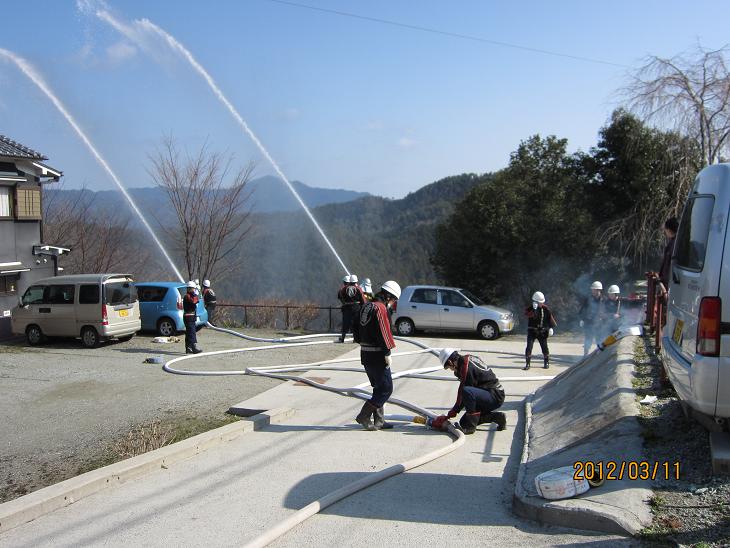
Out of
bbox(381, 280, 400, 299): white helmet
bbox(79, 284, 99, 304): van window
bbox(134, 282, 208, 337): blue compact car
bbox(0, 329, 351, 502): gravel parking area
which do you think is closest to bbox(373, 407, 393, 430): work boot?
bbox(381, 280, 400, 299): white helmet

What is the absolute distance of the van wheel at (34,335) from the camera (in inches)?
634

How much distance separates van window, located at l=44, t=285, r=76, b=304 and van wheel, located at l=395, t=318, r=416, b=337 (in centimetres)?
882

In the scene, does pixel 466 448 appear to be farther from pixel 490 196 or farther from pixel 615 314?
pixel 490 196

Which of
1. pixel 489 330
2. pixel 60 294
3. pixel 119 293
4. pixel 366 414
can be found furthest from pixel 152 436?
pixel 489 330

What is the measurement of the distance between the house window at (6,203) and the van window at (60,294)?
3.54 m

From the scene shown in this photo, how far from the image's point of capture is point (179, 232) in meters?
27.2

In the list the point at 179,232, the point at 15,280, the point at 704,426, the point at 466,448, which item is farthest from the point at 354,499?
the point at 179,232

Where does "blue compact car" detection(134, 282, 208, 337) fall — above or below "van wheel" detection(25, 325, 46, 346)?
above

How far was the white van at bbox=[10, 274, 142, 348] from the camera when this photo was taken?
1534 centimetres

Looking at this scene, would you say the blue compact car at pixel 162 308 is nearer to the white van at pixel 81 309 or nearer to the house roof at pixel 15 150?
the white van at pixel 81 309

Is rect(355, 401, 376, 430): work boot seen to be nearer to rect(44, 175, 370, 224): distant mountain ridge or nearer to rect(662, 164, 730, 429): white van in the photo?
rect(662, 164, 730, 429): white van

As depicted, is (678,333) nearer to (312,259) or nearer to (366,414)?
(366,414)

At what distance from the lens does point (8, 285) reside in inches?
719

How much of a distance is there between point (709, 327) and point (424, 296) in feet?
48.7
